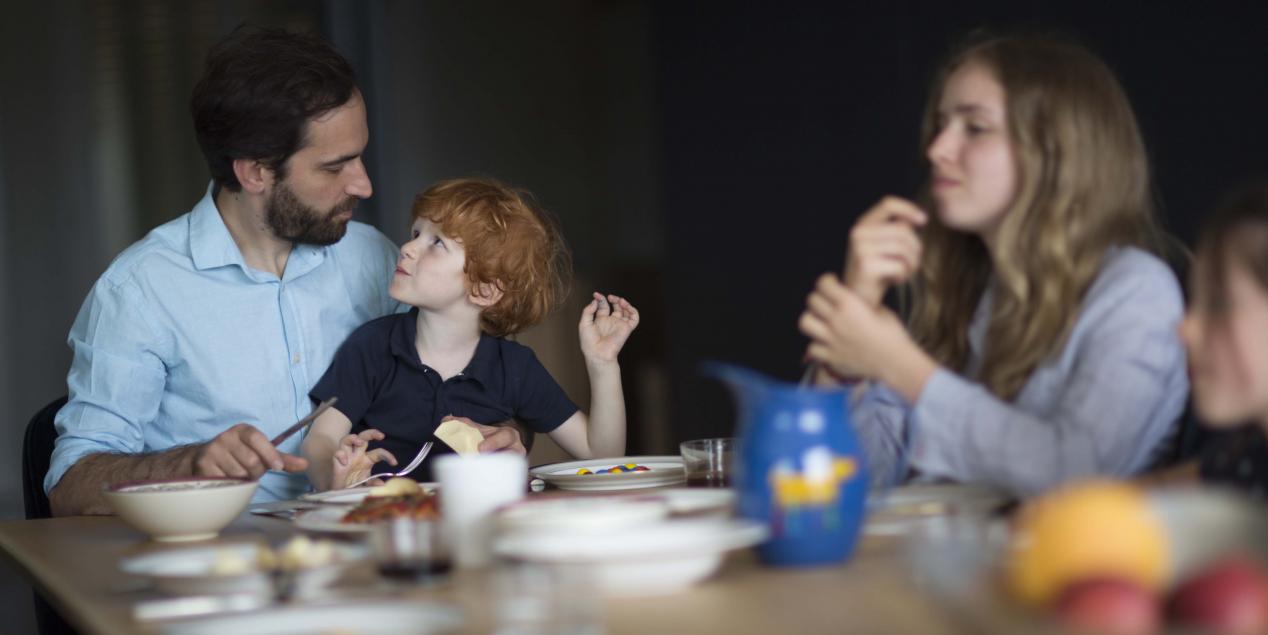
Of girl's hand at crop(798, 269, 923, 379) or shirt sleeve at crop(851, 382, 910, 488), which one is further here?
shirt sleeve at crop(851, 382, 910, 488)

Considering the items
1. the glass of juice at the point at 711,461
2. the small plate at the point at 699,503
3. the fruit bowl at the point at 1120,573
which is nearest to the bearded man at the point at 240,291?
the glass of juice at the point at 711,461

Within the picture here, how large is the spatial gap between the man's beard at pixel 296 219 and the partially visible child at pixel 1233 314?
1850 mm

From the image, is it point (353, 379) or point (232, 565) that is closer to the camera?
point (232, 565)

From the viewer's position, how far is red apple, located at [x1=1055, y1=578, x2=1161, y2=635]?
0.81 meters

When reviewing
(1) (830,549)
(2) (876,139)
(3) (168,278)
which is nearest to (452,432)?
(3) (168,278)

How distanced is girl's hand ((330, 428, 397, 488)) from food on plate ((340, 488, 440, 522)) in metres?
0.48

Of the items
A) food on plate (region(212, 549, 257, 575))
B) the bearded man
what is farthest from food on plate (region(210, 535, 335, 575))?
the bearded man

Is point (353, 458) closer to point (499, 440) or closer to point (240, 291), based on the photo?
point (499, 440)

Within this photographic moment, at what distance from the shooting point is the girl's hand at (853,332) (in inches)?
56.6

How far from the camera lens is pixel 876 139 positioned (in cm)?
394

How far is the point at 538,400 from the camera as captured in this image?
2637 millimetres

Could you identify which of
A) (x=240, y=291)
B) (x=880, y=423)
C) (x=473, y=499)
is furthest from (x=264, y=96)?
(x=473, y=499)

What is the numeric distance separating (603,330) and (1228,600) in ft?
5.84

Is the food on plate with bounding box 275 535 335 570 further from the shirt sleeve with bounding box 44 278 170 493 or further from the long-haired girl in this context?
the shirt sleeve with bounding box 44 278 170 493
